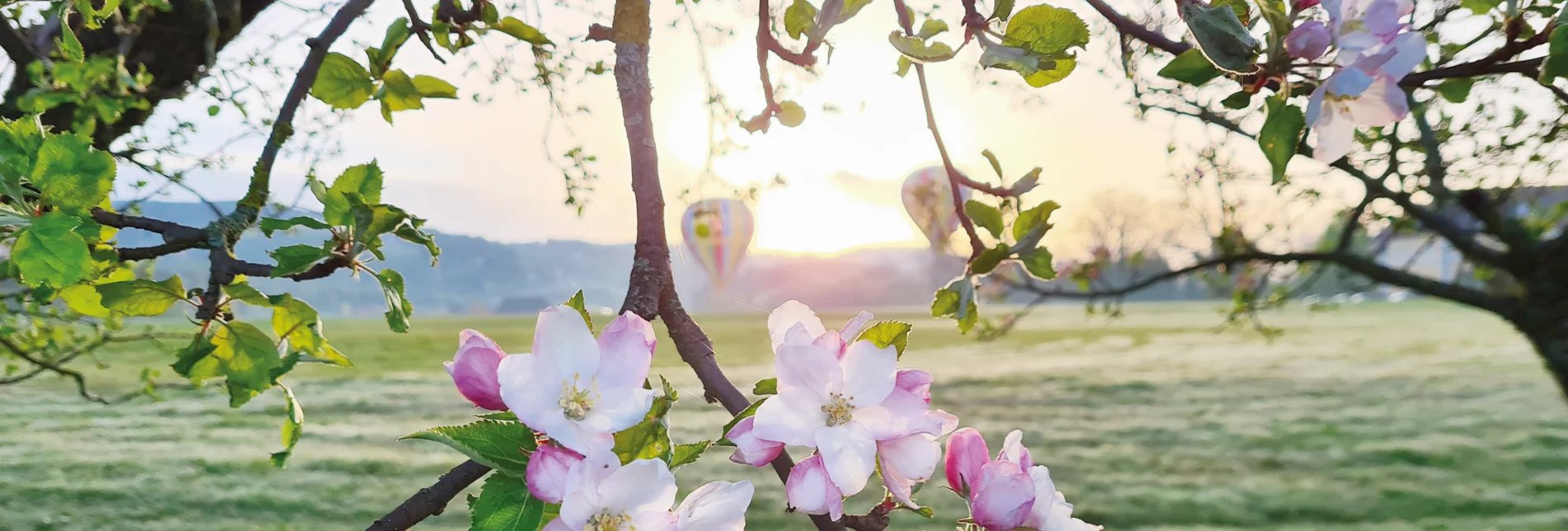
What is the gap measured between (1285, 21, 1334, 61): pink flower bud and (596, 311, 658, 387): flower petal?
44 centimetres

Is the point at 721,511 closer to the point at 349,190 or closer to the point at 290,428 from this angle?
the point at 349,190

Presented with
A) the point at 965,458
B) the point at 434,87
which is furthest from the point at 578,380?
the point at 434,87

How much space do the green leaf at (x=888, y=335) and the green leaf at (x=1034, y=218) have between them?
0.45 meters

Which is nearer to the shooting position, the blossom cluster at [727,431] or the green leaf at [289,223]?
the blossom cluster at [727,431]

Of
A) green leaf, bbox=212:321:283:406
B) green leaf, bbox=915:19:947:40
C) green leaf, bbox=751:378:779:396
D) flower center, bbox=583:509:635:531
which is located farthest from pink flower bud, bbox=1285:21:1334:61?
green leaf, bbox=212:321:283:406

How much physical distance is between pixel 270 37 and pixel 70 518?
11.2 feet

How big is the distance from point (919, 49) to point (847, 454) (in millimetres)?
319

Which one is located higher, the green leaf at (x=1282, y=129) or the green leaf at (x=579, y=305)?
the green leaf at (x=1282, y=129)

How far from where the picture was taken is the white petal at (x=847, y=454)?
512 mm

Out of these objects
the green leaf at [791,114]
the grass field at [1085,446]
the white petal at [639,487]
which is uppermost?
the green leaf at [791,114]

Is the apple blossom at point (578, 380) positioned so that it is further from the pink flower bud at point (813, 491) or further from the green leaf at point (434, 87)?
the green leaf at point (434, 87)

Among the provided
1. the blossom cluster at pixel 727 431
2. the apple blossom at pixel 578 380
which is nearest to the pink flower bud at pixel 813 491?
the blossom cluster at pixel 727 431

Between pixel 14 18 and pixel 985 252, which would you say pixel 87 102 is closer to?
pixel 14 18

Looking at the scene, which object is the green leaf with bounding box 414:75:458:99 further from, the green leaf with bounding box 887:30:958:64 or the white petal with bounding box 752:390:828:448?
the white petal with bounding box 752:390:828:448
